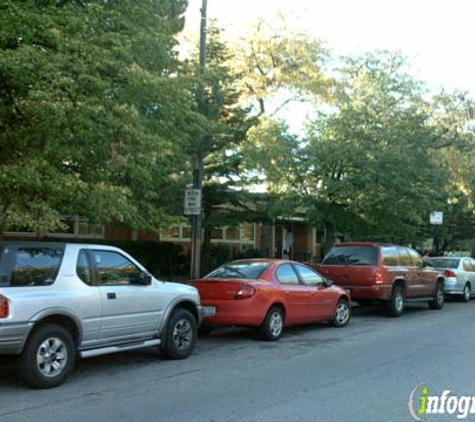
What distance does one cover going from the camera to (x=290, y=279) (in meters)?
12.0

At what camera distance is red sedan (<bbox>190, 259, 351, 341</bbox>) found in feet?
35.6

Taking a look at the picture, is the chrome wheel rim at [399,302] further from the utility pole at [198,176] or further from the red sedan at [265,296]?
the utility pole at [198,176]

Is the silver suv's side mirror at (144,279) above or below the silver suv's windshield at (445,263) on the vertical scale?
below

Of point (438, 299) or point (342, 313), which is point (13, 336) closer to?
point (342, 313)

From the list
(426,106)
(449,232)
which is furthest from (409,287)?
(449,232)

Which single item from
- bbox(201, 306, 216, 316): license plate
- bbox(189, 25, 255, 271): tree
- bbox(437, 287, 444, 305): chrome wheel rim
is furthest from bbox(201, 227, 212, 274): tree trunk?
bbox(201, 306, 216, 316): license plate

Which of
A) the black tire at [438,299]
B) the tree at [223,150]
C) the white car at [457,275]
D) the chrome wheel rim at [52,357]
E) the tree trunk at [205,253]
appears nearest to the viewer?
the chrome wheel rim at [52,357]

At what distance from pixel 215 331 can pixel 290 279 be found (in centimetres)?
188

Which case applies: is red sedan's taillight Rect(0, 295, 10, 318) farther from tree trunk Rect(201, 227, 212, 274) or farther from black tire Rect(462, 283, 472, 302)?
black tire Rect(462, 283, 472, 302)

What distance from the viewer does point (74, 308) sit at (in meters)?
7.75

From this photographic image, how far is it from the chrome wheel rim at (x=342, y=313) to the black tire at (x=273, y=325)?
87.6 inches

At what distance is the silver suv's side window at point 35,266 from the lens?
7.39 metres

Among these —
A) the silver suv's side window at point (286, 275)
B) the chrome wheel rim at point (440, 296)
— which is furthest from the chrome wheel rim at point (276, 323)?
the chrome wheel rim at point (440, 296)

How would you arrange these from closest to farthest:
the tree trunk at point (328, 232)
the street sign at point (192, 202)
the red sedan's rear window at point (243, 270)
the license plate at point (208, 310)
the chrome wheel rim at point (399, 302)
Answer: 1. the license plate at point (208, 310)
2. the red sedan's rear window at point (243, 270)
3. the street sign at point (192, 202)
4. the chrome wheel rim at point (399, 302)
5. the tree trunk at point (328, 232)
